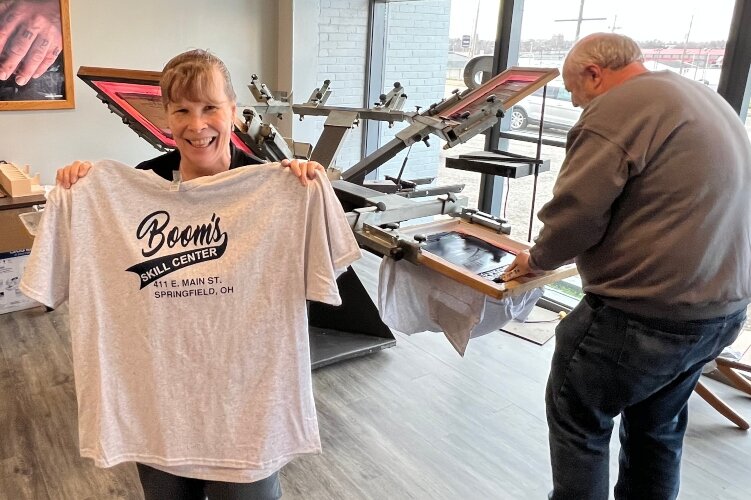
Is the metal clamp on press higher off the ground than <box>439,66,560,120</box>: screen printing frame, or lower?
lower

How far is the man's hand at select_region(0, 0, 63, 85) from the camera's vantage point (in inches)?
140

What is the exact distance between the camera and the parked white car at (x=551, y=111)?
3.73 meters

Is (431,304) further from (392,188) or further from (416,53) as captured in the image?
(416,53)

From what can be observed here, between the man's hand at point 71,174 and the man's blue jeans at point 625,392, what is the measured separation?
125 cm

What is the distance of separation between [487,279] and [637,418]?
0.57m

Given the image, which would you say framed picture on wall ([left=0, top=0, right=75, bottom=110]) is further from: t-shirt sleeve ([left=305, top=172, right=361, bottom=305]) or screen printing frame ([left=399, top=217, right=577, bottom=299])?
t-shirt sleeve ([left=305, top=172, right=361, bottom=305])

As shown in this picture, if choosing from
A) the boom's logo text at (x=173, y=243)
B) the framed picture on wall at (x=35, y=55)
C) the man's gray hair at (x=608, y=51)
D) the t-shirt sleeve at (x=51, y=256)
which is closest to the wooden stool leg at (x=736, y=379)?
the man's gray hair at (x=608, y=51)

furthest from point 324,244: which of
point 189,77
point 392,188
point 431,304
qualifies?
point 392,188

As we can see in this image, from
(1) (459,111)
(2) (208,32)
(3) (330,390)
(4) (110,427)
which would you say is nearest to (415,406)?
(3) (330,390)

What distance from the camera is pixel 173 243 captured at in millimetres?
1317

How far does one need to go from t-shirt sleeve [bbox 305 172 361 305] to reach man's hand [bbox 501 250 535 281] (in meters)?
0.67

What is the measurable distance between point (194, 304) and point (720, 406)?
2355 mm

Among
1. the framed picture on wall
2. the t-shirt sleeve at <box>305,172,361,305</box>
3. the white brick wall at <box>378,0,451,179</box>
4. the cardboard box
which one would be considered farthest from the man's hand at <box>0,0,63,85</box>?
the t-shirt sleeve at <box>305,172,361,305</box>

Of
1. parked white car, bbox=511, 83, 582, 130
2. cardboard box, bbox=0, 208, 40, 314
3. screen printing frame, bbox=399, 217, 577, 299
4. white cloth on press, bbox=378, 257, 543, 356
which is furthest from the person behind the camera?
parked white car, bbox=511, 83, 582, 130
